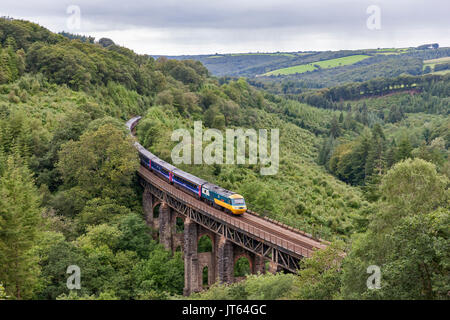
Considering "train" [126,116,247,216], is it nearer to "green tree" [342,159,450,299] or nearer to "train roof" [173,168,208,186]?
"train roof" [173,168,208,186]

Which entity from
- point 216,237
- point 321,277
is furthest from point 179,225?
point 321,277

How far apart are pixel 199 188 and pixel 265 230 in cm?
1092

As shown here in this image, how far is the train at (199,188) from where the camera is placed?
38.4 meters

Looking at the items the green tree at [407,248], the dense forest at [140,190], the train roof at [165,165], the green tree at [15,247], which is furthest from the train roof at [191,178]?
the green tree at [407,248]

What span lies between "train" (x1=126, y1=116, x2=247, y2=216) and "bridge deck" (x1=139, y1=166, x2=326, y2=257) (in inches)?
28.2

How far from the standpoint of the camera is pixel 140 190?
183ft

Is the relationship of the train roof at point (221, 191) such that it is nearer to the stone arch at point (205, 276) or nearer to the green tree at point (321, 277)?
the stone arch at point (205, 276)

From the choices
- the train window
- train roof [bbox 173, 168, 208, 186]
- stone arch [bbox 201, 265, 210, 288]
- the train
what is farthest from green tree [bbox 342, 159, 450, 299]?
stone arch [bbox 201, 265, 210, 288]
